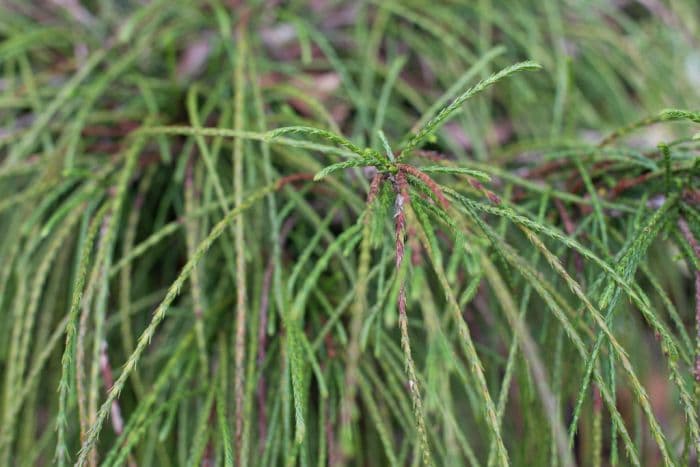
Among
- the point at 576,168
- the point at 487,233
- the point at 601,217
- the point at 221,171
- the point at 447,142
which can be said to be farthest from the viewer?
the point at 447,142

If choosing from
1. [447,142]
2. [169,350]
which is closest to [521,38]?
[447,142]

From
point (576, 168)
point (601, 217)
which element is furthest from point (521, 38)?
point (601, 217)

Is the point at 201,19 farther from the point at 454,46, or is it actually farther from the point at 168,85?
the point at 454,46

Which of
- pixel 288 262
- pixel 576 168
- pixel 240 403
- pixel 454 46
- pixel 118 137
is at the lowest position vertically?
pixel 240 403

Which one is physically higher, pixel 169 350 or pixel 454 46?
pixel 454 46

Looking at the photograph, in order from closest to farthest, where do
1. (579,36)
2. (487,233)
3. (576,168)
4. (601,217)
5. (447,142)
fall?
(487,233) → (601,217) → (576,168) → (447,142) → (579,36)

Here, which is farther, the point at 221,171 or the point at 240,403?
the point at 221,171

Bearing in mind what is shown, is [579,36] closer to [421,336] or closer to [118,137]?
[421,336]
